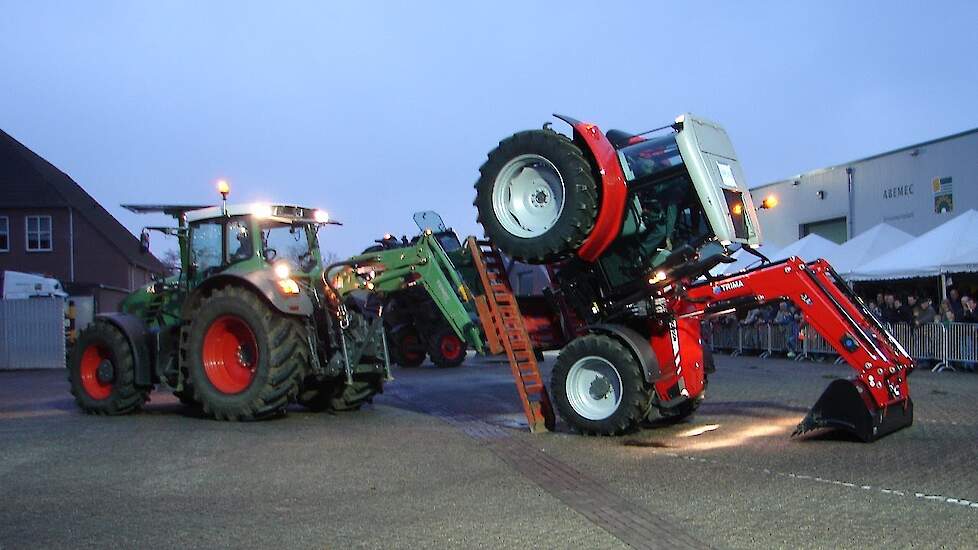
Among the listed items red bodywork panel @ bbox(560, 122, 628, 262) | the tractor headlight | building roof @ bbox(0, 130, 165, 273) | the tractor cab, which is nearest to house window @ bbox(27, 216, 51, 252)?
building roof @ bbox(0, 130, 165, 273)

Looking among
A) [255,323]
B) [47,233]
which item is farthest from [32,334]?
[255,323]

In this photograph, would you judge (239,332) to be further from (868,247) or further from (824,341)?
(868,247)

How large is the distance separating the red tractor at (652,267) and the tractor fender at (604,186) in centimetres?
2

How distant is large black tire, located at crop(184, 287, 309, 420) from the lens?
10555mm

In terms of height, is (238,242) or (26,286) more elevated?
(26,286)

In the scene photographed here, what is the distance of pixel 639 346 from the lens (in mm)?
9562

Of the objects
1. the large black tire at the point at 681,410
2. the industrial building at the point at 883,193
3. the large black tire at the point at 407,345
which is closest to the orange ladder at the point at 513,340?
the large black tire at the point at 681,410

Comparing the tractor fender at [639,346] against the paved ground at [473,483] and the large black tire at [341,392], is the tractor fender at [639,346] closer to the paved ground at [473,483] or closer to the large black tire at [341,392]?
the paved ground at [473,483]

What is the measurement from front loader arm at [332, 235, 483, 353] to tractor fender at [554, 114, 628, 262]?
5.89ft

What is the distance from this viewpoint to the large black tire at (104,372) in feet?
38.3

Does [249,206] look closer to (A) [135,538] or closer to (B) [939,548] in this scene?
(A) [135,538]

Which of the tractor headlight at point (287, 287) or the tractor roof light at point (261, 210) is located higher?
the tractor roof light at point (261, 210)

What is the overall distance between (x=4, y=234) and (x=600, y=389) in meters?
33.5

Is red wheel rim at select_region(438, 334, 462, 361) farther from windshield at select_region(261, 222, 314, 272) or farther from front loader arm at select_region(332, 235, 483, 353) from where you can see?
front loader arm at select_region(332, 235, 483, 353)
